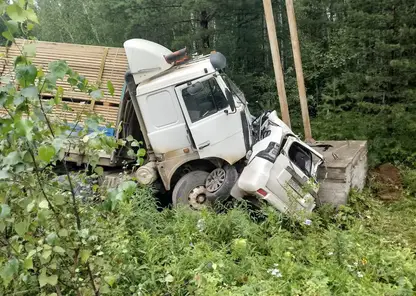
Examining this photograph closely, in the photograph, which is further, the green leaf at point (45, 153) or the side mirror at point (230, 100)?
the side mirror at point (230, 100)

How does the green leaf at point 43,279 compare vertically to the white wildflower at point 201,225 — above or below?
above

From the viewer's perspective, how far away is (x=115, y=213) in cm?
445

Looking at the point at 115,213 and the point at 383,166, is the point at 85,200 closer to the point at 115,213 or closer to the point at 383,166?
the point at 115,213

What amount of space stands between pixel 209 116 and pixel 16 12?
419cm

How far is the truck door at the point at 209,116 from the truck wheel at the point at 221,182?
25cm

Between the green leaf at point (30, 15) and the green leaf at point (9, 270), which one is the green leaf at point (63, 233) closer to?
the green leaf at point (9, 270)

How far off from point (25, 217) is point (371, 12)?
25.8 feet

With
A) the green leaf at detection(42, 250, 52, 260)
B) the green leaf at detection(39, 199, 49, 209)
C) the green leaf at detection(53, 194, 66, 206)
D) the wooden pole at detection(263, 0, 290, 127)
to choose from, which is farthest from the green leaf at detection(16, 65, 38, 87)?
the wooden pole at detection(263, 0, 290, 127)

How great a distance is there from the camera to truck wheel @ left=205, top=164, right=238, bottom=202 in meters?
5.64

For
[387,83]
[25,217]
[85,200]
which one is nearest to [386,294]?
[85,200]

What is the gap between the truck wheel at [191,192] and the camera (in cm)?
588

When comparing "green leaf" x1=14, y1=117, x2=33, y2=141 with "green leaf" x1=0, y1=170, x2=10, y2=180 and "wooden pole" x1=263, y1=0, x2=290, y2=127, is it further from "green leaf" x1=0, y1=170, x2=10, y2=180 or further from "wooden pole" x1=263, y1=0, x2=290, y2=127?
"wooden pole" x1=263, y1=0, x2=290, y2=127

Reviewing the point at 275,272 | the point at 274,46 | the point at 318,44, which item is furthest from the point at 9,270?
the point at 318,44

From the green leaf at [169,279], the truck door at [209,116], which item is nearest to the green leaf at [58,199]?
the green leaf at [169,279]
